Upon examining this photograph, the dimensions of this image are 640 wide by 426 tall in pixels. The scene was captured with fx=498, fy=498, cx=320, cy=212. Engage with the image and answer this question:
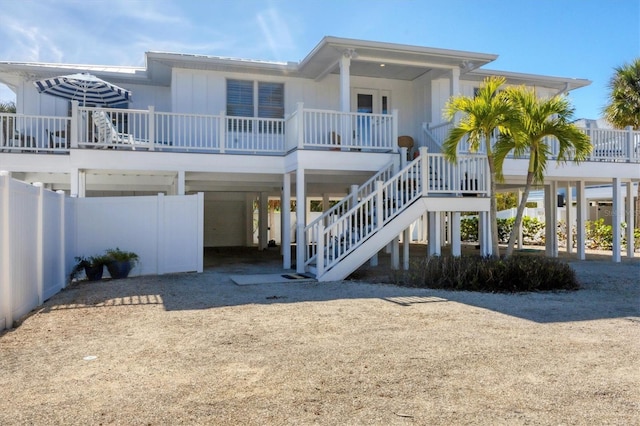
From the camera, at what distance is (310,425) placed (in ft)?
10.5

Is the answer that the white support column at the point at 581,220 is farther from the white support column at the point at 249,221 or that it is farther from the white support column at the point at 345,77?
the white support column at the point at 249,221

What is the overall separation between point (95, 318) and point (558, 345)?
5.55 meters

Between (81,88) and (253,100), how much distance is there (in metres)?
4.39

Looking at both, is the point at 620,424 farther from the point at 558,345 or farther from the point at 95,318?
the point at 95,318

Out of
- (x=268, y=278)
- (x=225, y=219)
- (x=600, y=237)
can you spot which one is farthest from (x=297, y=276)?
(x=600, y=237)

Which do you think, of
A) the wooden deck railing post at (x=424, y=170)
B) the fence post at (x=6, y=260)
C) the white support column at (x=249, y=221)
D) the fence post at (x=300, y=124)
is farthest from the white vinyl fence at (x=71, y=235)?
the white support column at (x=249, y=221)

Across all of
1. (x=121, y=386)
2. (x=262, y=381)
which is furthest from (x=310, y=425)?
(x=121, y=386)

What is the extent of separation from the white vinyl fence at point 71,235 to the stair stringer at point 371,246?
332 cm

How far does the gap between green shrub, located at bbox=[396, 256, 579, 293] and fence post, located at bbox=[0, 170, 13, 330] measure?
637 centimetres

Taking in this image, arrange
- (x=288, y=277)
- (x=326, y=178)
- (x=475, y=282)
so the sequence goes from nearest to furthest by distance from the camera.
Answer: (x=475, y=282), (x=288, y=277), (x=326, y=178)

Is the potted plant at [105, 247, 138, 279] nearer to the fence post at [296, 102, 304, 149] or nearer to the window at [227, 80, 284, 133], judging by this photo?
the fence post at [296, 102, 304, 149]

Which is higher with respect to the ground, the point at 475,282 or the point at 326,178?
the point at 326,178

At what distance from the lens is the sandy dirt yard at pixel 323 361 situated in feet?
11.2

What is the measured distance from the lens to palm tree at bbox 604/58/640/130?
643 inches
